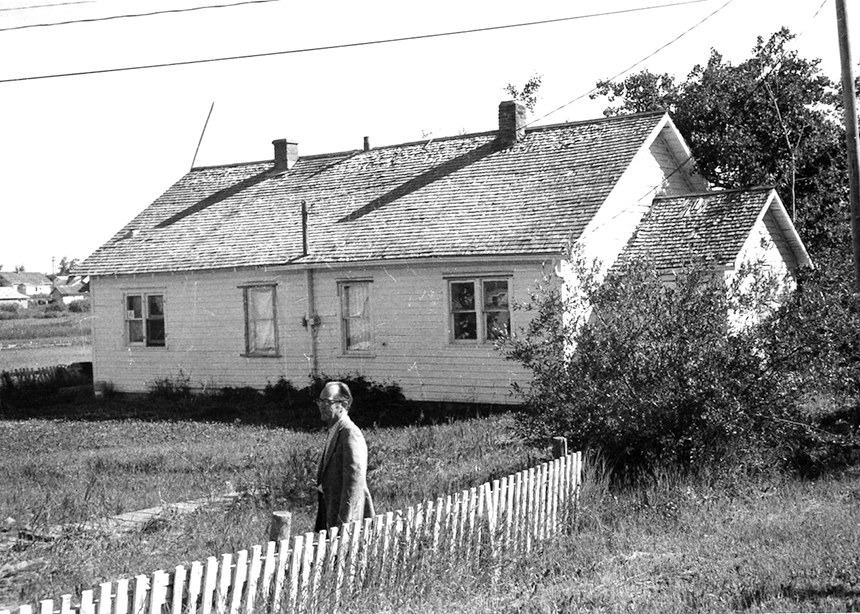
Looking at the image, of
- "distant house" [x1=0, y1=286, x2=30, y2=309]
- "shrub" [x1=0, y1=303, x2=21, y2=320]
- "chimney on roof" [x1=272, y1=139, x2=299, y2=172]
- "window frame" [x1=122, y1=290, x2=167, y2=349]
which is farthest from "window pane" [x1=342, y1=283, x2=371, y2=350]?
"distant house" [x1=0, y1=286, x2=30, y2=309]

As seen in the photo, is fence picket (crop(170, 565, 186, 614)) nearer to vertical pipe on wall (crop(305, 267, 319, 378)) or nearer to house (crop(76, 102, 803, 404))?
house (crop(76, 102, 803, 404))

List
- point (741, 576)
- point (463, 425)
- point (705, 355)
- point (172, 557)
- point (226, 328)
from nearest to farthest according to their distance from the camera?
point (741, 576) → point (172, 557) → point (705, 355) → point (463, 425) → point (226, 328)

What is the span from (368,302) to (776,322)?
11535 mm

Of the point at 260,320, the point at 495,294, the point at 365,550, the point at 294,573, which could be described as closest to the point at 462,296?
the point at 495,294

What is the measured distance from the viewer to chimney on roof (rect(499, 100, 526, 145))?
80.5 ft

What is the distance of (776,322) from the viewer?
1177cm

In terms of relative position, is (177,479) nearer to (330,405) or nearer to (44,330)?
(330,405)

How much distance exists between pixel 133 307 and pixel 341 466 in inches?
768

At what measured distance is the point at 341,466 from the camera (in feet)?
25.2

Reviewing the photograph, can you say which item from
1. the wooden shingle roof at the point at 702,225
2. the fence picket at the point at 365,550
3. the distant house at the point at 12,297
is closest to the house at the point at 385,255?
the wooden shingle roof at the point at 702,225

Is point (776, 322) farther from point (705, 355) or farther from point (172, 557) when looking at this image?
point (172, 557)

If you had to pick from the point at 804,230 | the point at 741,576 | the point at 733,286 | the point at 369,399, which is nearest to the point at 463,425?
the point at 369,399

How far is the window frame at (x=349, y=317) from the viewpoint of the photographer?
21953 mm

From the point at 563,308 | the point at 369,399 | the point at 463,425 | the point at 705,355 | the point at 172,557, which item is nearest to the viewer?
the point at 172,557
